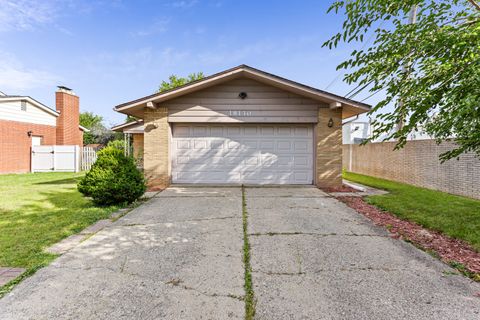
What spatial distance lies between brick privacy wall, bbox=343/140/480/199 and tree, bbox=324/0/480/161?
307 cm

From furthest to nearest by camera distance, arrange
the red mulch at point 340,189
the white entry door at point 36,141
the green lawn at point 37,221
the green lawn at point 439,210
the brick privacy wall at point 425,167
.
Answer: the white entry door at point 36,141 → the red mulch at point 340,189 → the brick privacy wall at point 425,167 → the green lawn at point 439,210 → the green lawn at point 37,221

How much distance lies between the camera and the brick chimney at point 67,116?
17.6 meters

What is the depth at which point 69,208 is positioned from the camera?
19.2 ft

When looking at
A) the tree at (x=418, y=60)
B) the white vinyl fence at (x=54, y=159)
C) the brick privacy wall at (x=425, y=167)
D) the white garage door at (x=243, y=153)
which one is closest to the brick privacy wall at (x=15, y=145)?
the white vinyl fence at (x=54, y=159)

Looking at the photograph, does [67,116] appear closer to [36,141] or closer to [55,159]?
[36,141]

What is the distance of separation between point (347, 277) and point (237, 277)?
118cm

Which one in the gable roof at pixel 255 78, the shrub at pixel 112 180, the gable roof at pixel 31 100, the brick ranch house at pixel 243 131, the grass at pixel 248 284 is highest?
the gable roof at pixel 31 100

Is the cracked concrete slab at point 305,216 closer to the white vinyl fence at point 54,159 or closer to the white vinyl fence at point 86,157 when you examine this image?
the white vinyl fence at point 54,159

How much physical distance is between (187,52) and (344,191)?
635 inches

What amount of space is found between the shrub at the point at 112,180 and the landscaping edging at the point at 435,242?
5317 mm

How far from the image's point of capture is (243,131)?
9.00 m

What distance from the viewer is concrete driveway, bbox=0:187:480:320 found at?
2.18 meters

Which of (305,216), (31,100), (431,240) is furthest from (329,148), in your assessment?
(31,100)

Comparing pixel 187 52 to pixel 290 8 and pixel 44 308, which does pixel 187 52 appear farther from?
pixel 44 308
